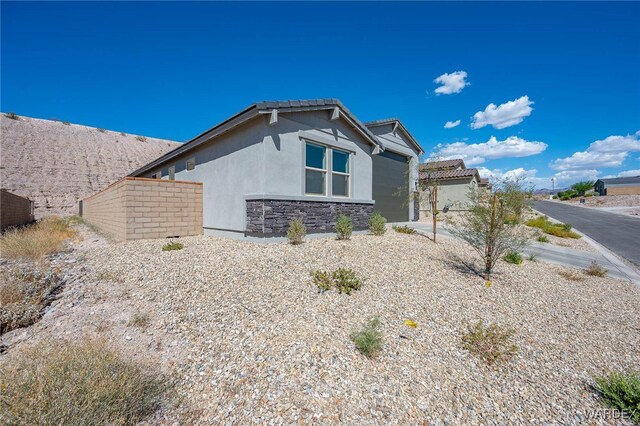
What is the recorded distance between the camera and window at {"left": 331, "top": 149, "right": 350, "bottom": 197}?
10102 millimetres

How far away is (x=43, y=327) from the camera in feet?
11.9

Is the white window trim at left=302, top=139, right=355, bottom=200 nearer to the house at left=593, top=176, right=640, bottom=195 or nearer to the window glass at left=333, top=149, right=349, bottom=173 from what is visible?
the window glass at left=333, top=149, right=349, bottom=173

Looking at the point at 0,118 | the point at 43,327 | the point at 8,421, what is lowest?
the point at 43,327

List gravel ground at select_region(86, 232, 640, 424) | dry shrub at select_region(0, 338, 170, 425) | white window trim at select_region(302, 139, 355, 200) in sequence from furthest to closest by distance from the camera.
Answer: white window trim at select_region(302, 139, 355, 200), gravel ground at select_region(86, 232, 640, 424), dry shrub at select_region(0, 338, 170, 425)

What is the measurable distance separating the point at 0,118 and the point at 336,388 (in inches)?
2037

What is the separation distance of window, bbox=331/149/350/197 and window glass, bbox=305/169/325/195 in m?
0.55

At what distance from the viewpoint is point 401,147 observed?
15.3 meters

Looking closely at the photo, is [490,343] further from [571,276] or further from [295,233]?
[571,276]

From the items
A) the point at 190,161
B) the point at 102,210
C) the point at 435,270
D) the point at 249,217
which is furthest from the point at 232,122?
the point at 102,210

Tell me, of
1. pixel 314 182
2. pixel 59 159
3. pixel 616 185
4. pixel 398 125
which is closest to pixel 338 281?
pixel 314 182

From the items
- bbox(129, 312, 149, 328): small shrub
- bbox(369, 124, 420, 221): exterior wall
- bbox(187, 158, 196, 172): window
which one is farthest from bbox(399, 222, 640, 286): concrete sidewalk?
bbox(187, 158, 196, 172): window

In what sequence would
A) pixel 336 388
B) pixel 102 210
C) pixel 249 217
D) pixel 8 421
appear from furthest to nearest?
pixel 102 210
pixel 249 217
pixel 336 388
pixel 8 421

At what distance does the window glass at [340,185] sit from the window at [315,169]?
553mm

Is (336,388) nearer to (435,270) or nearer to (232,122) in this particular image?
(435,270)
